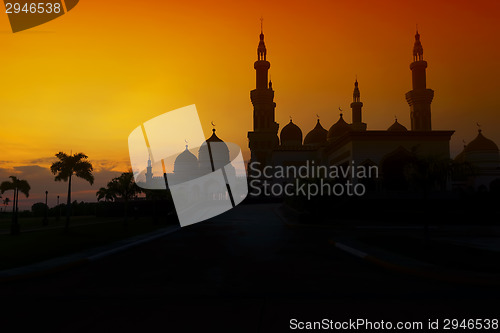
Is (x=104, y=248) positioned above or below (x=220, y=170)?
below

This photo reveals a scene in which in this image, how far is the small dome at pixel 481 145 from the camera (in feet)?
235

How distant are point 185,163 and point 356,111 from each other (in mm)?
37164

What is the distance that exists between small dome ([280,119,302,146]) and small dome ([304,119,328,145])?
2528mm

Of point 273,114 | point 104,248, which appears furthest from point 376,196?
point 273,114

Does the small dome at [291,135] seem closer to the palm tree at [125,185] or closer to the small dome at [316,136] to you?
the small dome at [316,136]

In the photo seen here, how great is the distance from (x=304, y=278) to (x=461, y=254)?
256 inches

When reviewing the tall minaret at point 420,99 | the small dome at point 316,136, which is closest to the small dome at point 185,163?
the small dome at point 316,136

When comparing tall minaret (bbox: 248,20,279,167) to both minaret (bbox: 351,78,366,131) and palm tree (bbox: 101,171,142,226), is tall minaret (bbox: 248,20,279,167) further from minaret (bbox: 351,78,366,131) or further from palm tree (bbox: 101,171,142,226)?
palm tree (bbox: 101,171,142,226)

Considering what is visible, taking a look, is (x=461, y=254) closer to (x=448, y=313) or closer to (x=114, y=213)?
(x=448, y=313)

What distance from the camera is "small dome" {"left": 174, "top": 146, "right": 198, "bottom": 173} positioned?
89.8 metres

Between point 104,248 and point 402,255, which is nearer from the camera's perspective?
point 402,255

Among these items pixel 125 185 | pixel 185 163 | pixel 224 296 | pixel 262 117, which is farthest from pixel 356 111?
pixel 224 296

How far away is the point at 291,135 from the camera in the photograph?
302ft

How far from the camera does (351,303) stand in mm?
7938
